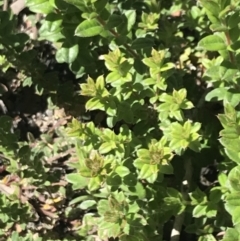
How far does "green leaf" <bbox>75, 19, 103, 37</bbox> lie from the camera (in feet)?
7.55

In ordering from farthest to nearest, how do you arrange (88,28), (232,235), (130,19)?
1. (130,19)
2. (88,28)
3. (232,235)

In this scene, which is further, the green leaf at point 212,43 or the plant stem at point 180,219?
the plant stem at point 180,219

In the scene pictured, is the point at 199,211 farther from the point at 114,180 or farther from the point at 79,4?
the point at 79,4

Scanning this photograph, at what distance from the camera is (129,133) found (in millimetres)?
2496

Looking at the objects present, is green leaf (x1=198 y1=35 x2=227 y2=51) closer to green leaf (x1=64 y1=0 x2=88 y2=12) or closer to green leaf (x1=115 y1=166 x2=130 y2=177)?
green leaf (x1=64 y1=0 x2=88 y2=12)

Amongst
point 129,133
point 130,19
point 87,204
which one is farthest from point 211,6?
point 87,204

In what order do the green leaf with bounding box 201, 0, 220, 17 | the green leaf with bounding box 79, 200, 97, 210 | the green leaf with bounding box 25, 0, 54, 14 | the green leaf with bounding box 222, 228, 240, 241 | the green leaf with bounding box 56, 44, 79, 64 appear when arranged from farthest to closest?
1. the green leaf with bounding box 79, 200, 97, 210
2. the green leaf with bounding box 56, 44, 79, 64
3. the green leaf with bounding box 25, 0, 54, 14
4. the green leaf with bounding box 222, 228, 240, 241
5. the green leaf with bounding box 201, 0, 220, 17

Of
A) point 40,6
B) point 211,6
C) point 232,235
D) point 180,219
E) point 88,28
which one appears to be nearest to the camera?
point 211,6

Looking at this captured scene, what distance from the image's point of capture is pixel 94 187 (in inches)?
88.0

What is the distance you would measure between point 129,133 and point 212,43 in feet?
1.83

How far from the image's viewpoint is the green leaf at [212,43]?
7.27ft

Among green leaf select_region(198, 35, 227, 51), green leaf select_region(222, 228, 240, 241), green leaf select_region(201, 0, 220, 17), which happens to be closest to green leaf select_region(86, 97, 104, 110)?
green leaf select_region(198, 35, 227, 51)

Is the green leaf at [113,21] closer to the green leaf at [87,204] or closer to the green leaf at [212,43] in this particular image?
the green leaf at [212,43]

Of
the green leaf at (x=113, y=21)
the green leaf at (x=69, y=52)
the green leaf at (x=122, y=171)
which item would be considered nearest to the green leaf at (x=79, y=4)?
the green leaf at (x=113, y=21)
